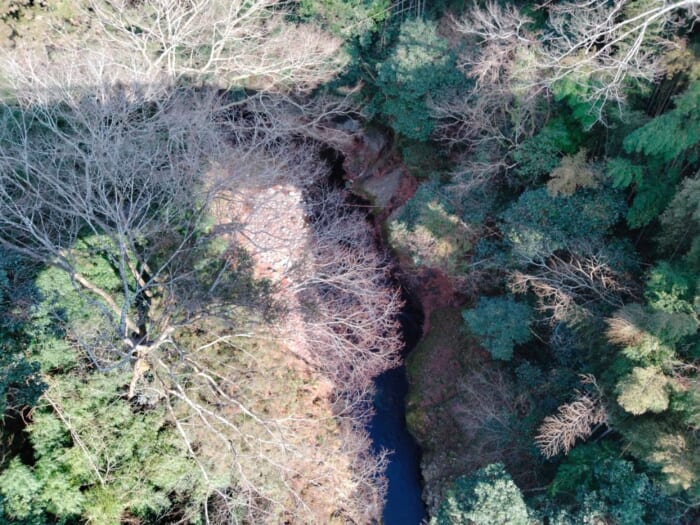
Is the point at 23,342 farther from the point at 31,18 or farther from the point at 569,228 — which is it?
the point at 569,228

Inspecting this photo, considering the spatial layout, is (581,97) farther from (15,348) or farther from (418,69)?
(15,348)

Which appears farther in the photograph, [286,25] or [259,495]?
[286,25]

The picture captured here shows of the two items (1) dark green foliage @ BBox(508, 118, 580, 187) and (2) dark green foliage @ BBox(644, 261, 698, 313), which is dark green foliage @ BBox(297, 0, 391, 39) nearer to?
(1) dark green foliage @ BBox(508, 118, 580, 187)

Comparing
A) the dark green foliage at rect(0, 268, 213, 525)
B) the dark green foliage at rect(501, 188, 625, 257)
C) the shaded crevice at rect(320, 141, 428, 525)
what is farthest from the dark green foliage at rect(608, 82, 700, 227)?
the dark green foliage at rect(0, 268, 213, 525)

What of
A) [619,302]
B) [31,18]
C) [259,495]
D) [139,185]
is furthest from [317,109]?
[259,495]

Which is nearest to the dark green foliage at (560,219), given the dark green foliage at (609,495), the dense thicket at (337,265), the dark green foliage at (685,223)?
the dense thicket at (337,265)

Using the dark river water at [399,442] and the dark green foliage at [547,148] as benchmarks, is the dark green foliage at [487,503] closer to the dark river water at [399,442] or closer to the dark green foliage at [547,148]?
the dark river water at [399,442]
